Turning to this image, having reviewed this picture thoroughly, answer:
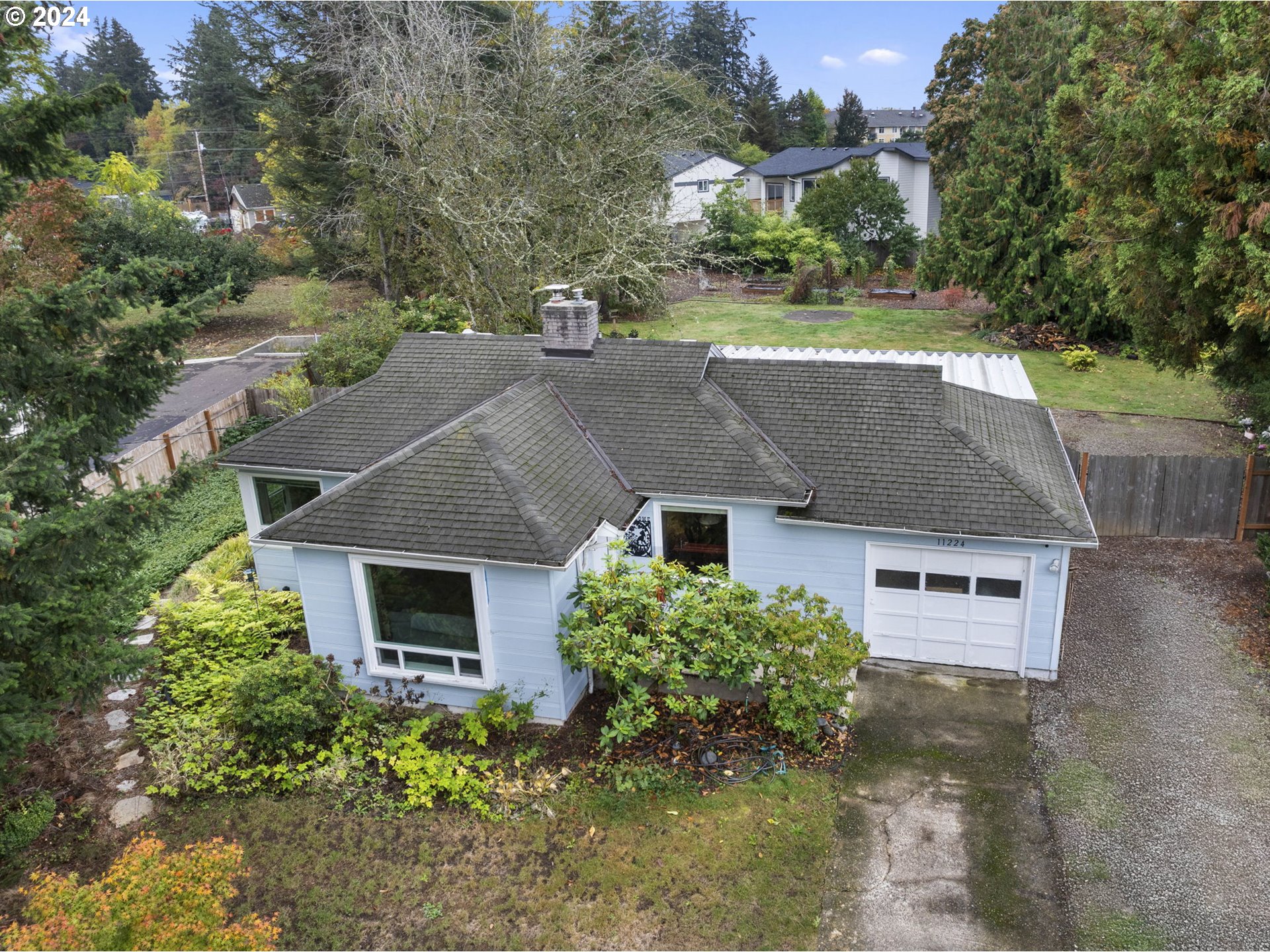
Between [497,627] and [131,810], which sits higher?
[497,627]

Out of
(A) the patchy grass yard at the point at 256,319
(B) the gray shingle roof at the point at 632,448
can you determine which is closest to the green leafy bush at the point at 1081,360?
(B) the gray shingle roof at the point at 632,448

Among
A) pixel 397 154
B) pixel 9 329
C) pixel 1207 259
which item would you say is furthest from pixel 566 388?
pixel 397 154

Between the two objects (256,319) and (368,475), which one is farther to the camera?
(256,319)

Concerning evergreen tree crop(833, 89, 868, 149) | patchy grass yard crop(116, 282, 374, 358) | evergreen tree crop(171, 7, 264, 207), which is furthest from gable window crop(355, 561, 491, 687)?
evergreen tree crop(833, 89, 868, 149)

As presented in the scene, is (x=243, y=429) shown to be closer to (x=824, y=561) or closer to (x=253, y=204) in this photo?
(x=824, y=561)

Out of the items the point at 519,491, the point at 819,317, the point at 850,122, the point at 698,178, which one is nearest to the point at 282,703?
the point at 519,491

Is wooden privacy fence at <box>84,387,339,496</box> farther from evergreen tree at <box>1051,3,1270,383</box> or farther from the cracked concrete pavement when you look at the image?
evergreen tree at <box>1051,3,1270,383</box>

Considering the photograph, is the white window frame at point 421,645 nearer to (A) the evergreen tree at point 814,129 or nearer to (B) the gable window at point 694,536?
(B) the gable window at point 694,536

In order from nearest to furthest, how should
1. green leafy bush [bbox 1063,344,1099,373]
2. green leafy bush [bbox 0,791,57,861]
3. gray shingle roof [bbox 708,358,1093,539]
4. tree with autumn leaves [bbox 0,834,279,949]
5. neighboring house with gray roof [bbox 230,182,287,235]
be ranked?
1. tree with autumn leaves [bbox 0,834,279,949]
2. green leafy bush [bbox 0,791,57,861]
3. gray shingle roof [bbox 708,358,1093,539]
4. green leafy bush [bbox 1063,344,1099,373]
5. neighboring house with gray roof [bbox 230,182,287,235]
